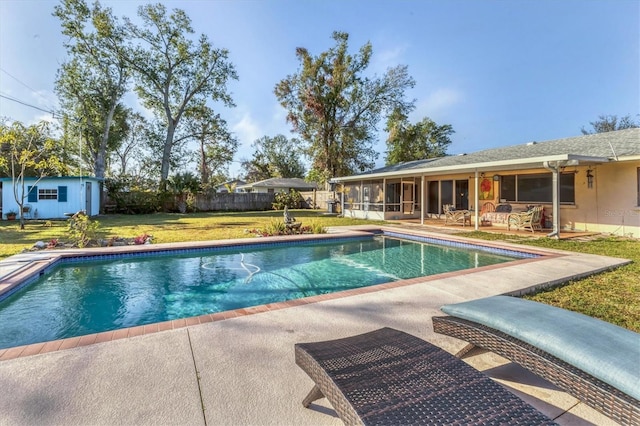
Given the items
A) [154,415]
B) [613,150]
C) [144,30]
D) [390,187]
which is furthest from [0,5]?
[613,150]

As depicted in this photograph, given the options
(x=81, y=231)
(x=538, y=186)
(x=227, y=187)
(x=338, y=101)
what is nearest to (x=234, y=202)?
(x=227, y=187)

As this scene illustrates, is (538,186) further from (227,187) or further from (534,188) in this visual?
(227,187)

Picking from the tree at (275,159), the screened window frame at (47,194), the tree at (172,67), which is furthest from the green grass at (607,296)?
the tree at (275,159)

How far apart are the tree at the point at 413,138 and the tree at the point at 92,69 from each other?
21485mm

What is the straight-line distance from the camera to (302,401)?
210cm

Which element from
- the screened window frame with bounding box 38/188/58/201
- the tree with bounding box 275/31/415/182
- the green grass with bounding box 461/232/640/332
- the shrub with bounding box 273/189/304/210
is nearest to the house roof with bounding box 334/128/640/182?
the green grass with bounding box 461/232/640/332

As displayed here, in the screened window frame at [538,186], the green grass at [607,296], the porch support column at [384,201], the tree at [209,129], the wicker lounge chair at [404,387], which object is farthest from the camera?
the tree at [209,129]

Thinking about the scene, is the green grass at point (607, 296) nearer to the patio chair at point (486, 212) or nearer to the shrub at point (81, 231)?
the patio chair at point (486, 212)

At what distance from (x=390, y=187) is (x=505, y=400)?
15803 mm

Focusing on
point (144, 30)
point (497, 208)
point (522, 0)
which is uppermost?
point (144, 30)

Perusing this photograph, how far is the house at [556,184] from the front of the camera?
9734mm

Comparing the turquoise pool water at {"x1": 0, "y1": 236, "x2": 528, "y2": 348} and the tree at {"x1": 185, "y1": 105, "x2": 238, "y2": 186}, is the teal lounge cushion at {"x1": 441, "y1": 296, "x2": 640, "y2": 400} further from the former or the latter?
the tree at {"x1": 185, "y1": 105, "x2": 238, "y2": 186}

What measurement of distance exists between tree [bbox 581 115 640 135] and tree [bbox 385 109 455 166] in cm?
1318

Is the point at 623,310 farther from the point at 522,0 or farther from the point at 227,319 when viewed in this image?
the point at 522,0
